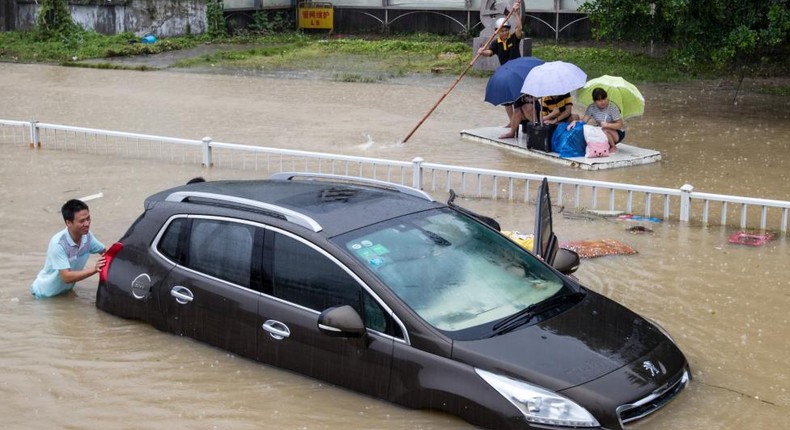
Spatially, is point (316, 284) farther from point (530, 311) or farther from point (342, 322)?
point (530, 311)

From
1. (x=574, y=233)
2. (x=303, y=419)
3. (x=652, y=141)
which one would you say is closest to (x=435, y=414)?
(x=303, y=419)

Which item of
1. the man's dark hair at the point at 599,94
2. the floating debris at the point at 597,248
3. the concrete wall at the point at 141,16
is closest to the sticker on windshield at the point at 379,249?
the floating debris at the point at 597,248

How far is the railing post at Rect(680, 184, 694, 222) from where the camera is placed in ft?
36.0

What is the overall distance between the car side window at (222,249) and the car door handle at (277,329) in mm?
323

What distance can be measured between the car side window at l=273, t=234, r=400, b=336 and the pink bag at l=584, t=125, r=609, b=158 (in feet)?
28.2

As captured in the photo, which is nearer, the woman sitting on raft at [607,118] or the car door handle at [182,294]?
the car door handle at [182,294]

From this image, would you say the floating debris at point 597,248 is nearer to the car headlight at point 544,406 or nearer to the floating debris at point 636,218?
the floating debris at point 636,218

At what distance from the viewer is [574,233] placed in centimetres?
1097

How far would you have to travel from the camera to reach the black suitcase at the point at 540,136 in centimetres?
1513

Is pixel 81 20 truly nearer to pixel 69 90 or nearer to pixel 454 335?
pixel 69 90

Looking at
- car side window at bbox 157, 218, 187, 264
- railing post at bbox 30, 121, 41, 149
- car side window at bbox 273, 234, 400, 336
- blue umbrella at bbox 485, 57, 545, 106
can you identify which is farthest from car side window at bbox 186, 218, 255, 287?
railing post at bbox 30, 121, 41, 149

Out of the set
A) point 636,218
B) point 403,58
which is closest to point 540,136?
point 636,218

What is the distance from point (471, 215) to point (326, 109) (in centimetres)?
1276

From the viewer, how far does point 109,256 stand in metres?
7.88
